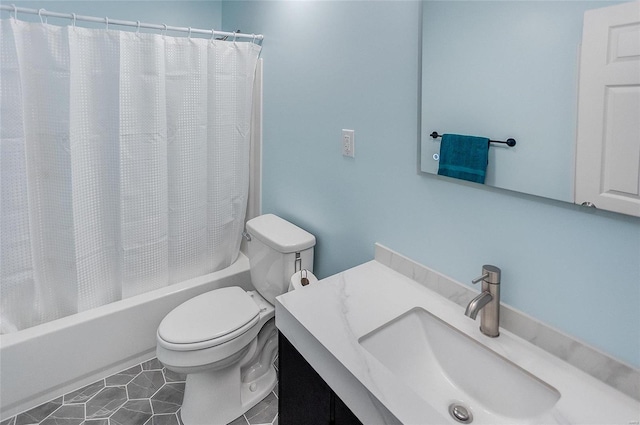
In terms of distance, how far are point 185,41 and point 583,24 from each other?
1.67 meters

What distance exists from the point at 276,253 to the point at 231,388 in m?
0.63

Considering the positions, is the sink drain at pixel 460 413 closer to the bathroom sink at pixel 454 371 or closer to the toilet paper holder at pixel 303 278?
the bathroom sink at pixel 454 371

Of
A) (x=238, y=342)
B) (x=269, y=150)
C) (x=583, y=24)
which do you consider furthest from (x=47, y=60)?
(x=583, y=24)

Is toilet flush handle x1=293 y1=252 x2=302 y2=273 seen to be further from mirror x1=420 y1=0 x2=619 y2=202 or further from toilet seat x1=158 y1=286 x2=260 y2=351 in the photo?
mirror x1=420 y1=0 x2=619 y2=202

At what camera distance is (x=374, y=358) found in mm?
899

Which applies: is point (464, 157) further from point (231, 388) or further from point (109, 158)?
point (109, 158)

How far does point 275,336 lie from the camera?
1919 mm

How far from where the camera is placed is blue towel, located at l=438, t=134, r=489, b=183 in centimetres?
104

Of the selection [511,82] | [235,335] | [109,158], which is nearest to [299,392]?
[235,335]

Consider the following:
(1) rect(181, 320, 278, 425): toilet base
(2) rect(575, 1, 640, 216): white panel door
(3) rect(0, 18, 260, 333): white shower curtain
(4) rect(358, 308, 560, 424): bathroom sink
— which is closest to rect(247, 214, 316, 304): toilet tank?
(1) rect(181, 320, 278, 425): toilet base

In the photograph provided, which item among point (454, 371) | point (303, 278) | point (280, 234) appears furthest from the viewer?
point (280, 234)

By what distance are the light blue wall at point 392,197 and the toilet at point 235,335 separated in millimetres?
190

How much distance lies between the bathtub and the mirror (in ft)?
5.28

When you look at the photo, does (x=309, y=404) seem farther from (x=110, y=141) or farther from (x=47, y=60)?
(x=47, y=60)
